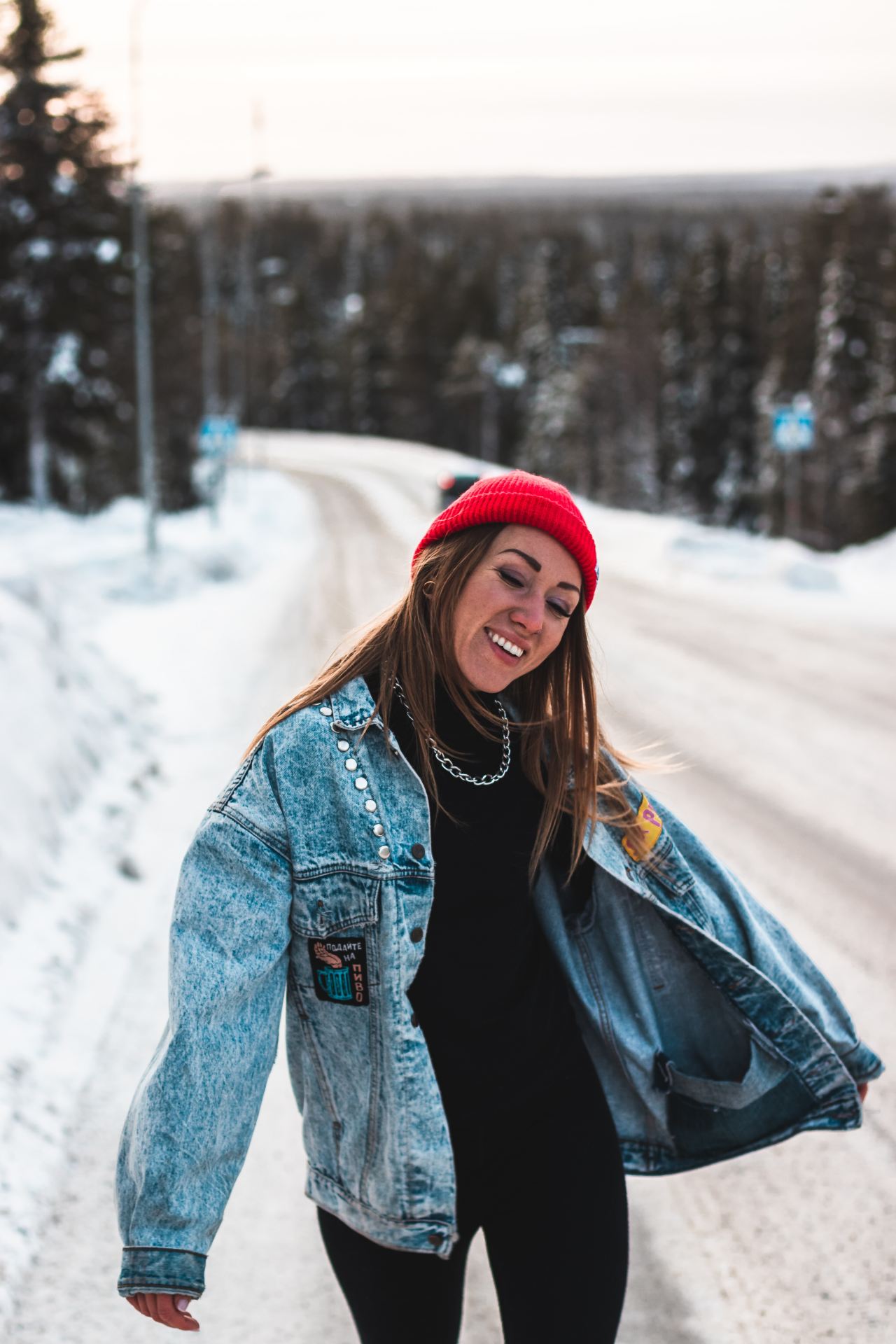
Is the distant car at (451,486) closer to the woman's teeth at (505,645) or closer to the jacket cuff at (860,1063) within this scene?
the jacket cuff at (860,1063)

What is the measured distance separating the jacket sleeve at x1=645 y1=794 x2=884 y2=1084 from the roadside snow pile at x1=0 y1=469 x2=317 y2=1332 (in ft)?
6.71

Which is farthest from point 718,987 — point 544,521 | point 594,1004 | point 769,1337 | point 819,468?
point 819,468

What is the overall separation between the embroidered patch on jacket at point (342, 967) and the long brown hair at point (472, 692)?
26cm

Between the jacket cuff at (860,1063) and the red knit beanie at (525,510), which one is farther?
the jacket cuff at (860,1063)

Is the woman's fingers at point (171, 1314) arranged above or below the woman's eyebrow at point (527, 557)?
below

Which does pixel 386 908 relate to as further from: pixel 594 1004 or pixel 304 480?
pixel 304 480

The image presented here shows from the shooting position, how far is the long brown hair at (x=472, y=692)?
6.49 ft

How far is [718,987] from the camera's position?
2242 mm

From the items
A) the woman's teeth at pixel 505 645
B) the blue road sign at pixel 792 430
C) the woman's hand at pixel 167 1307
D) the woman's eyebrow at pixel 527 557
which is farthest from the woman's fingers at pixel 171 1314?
the blue road sign at pixel 792 430

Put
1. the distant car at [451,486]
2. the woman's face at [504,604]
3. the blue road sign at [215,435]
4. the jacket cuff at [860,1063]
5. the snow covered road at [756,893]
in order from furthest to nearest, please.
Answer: the blue road sign at [215,435]
the distant car at [451,486]
the snow covered road at [756,893]
the jacket cuff at [860,1063]
the woman's face at [504,604]

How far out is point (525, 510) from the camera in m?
2.02

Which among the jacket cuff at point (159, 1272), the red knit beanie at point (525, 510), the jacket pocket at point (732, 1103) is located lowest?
the jacket pocket at point (732, 1103)

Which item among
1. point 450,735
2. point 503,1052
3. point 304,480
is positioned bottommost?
point 304,480

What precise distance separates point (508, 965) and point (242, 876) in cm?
49
